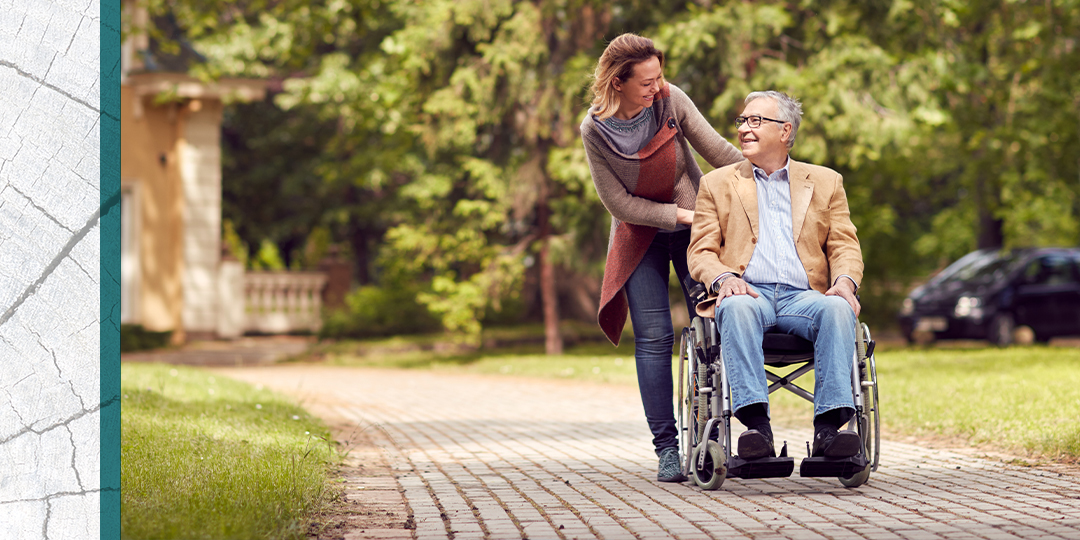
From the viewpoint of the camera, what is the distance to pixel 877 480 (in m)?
5.23

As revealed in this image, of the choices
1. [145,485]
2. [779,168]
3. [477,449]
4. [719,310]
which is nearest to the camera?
[145,485]

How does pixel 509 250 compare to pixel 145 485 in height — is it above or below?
above

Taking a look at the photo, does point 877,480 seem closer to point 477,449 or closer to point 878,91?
point 477,449

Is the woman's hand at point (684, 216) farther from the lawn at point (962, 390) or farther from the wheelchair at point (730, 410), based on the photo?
the lawn at point (962, 390)

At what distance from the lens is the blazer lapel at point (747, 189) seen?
4.99m

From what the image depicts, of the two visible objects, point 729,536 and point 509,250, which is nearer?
point 729,536

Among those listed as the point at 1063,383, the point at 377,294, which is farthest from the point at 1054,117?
the point at 377,294

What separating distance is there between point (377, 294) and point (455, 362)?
5117 mm

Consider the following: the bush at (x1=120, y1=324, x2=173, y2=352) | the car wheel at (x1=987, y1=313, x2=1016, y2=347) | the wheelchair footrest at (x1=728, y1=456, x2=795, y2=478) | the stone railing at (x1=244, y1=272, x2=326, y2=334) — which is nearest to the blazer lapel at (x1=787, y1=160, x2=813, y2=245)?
the wheelchair footrest at (x1=728, y1=456, x2=795, y2=478)

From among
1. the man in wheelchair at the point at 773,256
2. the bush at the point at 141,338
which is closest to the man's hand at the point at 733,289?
the man in wheelchair at the point at 773,256

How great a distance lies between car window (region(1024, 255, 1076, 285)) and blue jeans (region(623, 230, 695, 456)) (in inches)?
555

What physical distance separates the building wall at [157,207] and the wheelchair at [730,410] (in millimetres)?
16689

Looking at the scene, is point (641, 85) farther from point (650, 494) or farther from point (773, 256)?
point (650, 494)

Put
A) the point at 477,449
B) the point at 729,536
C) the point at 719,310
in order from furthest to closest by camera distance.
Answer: the point at 477,449
the point at 719,310
the point at 729,536
